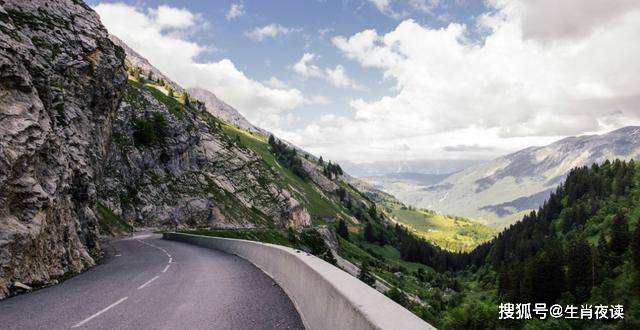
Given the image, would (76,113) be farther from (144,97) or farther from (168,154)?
(144,97)

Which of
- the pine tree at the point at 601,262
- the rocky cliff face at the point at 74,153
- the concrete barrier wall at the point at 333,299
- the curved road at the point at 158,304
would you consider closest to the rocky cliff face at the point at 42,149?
the rocky cliff face at the point at 74,153

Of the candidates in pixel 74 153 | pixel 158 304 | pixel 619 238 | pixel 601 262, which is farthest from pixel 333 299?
pixel 619 238

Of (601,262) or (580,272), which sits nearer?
(580,272)

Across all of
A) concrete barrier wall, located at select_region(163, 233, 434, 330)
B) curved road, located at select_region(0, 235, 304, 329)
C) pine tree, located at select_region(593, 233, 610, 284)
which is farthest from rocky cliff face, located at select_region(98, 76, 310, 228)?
pine tree, located at select_region(593, 233, 610, 284)

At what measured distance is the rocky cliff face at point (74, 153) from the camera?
69.9 feet

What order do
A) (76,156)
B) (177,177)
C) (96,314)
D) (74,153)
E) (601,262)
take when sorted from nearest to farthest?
(96,314)
(74,153)
(76,156)
(177,177)
(601,262)

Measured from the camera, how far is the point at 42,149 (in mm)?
24516

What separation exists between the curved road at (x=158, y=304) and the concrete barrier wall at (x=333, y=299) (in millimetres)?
603

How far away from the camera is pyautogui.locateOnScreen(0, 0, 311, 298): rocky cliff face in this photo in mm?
21297

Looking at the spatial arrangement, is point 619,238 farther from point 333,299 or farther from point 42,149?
point 333,299

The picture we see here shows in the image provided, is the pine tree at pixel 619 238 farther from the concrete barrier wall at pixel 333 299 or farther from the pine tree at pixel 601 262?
the concrete barrier wall at pixel 333 299

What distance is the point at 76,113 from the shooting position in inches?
1651

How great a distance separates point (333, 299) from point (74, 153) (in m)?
34.5

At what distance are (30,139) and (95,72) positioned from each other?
31120mm
